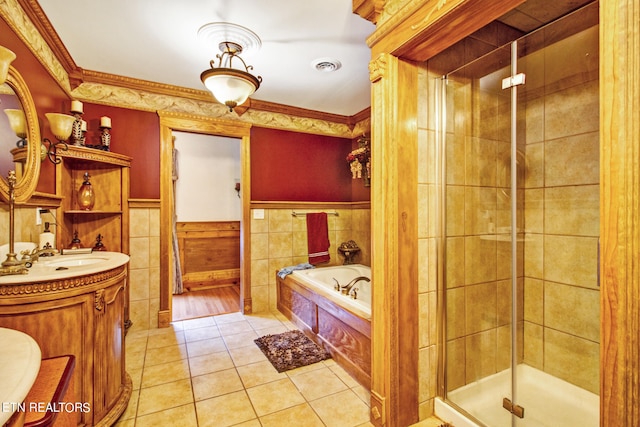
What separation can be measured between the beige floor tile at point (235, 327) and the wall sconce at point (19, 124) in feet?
7.08

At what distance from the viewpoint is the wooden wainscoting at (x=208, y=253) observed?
459 cm

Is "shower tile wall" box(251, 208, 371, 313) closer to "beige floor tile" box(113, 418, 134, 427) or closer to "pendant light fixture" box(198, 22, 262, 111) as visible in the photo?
"pendant light fixture" box(198, 22, 262, 111)

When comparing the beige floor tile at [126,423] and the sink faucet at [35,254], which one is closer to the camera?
the sink faucet at [35,254]

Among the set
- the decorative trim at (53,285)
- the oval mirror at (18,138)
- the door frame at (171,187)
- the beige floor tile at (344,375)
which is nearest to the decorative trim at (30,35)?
the oval mirror at (18,138)

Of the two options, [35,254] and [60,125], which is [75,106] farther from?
[35,254]

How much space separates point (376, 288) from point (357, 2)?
1.64 meters

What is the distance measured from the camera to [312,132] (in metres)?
3.89

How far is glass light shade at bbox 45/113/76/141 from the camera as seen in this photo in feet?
7.32

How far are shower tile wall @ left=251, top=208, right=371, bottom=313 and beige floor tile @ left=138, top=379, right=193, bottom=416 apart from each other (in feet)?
4.82

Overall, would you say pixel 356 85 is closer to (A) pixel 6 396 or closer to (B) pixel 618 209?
(B) pixel 618 209

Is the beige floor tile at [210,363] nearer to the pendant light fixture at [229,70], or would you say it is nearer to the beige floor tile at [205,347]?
the beige floor tile at [205,347]

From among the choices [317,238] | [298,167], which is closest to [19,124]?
[298,167]

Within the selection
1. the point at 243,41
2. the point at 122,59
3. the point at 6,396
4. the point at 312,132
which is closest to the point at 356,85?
the point at 312,132

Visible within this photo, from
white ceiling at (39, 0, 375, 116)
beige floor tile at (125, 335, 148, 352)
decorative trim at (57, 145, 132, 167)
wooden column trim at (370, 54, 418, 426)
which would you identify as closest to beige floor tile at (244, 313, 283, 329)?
beige floor tile at (125, 335, 148, 352)
